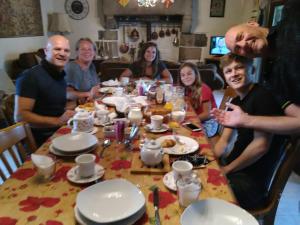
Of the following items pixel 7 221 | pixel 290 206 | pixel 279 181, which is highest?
pixel 7 221

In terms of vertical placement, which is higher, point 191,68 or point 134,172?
point 191,68

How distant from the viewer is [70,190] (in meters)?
0.95

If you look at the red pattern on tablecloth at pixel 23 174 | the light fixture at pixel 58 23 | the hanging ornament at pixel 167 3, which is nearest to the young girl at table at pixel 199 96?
the red pattern on tablecloth at pixel 23 174

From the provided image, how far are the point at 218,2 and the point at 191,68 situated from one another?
5.11 meters

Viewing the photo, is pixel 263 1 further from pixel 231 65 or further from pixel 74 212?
pixel 74 212

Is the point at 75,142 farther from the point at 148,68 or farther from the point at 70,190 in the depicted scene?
the point at 148,68

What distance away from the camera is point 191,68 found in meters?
2.37

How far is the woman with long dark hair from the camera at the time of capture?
3282 millimetres

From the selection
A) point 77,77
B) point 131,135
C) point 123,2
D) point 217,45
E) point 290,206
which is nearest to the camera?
point 131,135

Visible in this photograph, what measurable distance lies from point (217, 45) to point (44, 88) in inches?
214

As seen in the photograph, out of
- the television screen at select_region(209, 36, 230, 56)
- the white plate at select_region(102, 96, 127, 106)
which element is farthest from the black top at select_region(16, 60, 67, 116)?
the television screen at select_region(209, 36, 230, 56)

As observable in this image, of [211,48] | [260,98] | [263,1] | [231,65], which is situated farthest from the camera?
[211,48]

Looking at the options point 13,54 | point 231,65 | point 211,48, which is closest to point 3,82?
point 13,54

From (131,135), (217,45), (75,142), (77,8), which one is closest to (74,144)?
(75,142)
